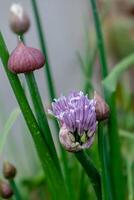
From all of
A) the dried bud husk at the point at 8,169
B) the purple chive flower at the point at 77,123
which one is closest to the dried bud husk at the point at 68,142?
the purple chive flower at the point at 77,123

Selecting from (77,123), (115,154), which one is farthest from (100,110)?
(115,154)

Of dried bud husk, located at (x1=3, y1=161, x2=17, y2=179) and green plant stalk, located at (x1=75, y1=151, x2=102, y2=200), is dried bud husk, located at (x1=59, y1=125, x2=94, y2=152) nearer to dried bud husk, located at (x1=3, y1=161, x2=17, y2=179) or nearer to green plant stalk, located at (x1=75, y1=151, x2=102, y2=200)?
green plant stalk, located at (x1=75, y1=151, x2=102, y2=200)

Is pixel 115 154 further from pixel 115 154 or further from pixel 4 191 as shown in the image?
pixel 4 191

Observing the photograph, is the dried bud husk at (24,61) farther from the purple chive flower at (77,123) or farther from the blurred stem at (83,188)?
the blurred stem at (83,188)

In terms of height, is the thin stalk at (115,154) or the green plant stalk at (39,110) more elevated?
the green plant stalk at (39,110)

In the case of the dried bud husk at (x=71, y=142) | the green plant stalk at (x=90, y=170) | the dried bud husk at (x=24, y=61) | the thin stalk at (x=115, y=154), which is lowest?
the thin stalk at (x=115, y=154)

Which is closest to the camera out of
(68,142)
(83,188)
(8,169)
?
(68,142)
